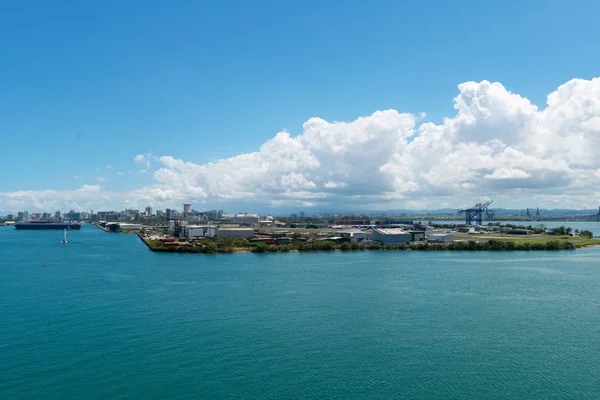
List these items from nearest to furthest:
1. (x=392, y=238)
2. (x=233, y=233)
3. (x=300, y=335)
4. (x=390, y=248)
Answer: (x=300, y=335) → (x=390, y=248) → (x=392, y=238) → (x=233, y=233)

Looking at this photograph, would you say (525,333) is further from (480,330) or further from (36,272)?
(36,272)

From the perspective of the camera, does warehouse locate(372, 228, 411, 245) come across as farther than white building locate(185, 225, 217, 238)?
No

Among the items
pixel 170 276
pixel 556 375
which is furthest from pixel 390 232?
pixel 556 375

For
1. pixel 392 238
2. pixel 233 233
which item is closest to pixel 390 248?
pixel 392 238

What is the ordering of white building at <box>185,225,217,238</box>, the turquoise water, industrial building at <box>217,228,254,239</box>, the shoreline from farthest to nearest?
white building at <box>185,225,217,238</box>, industrial building at <box>217,228,254,239</box>, the shoreline, the turquoise water

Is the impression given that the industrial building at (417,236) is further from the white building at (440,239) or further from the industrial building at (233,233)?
the industrial building at (233,233)

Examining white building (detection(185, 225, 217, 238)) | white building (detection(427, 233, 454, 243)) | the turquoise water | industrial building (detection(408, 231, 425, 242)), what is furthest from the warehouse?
white building (detection(185, 225, 217, 238))

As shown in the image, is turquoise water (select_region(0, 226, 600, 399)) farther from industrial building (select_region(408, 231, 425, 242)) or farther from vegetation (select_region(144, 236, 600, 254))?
industrial building (select_region(408, 231, 425, 242))

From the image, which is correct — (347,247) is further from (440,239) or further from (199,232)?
(199,232)

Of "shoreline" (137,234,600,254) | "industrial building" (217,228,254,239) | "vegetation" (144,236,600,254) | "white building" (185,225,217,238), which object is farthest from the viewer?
"white building" (185,225,217,238)
